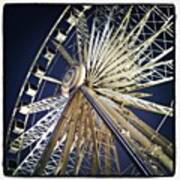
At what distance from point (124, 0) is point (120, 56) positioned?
8.0 inches

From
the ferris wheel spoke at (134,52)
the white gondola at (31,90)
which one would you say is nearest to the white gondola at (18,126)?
the white gondola at (31,90)

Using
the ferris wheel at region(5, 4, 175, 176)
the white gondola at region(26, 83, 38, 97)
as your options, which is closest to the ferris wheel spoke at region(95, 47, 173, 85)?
the ferris wheel at region(5, 4, 175, 176)

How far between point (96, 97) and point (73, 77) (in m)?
0.11

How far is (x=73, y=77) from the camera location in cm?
134

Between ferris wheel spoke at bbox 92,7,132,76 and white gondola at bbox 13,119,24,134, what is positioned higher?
ferris wheel spoke at bbox 92,7,132,76

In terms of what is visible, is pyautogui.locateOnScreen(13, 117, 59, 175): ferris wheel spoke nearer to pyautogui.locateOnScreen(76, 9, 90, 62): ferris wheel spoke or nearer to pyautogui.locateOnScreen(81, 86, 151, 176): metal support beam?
pyautogui.locateOnScreen(81, 86, 151, 176): metal support beam

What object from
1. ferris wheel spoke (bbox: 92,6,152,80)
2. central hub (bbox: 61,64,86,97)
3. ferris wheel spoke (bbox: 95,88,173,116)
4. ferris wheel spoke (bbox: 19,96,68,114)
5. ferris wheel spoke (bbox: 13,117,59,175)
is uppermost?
ferris wheel spoke (bbox: 92,6,152,80)

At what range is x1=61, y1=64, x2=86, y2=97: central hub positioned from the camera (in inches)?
52.8

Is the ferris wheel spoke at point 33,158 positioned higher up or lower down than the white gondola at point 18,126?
lower down

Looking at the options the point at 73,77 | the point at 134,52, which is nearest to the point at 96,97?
the point at 73,77

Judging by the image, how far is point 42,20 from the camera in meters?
1.35

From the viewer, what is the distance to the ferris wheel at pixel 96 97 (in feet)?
4.34

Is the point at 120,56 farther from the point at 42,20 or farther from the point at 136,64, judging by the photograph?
the point at 42,20

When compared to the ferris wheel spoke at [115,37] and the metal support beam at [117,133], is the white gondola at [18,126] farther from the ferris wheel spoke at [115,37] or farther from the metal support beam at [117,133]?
the ferris wheel spoke at [115,37]
